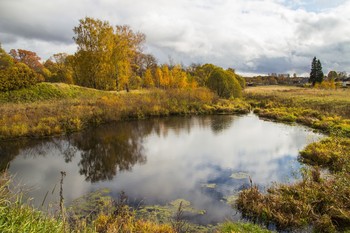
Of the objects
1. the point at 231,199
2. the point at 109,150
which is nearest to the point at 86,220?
the point at 231,199

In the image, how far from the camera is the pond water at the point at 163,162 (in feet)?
37.2

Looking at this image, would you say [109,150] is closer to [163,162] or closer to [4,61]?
[163,162]

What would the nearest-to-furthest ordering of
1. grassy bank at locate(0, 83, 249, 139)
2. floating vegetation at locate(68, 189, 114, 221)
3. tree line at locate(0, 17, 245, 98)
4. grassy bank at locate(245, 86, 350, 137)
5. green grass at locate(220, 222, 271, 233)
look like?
green grass at locate(220, 222, 271, 233)
floating vegetation at locate(68, 189, 114, 221)
grassy bank at locate(0, 83, 249, 139)
grassy bank at locate(245, 86, 350, 137)
tree line at locate(0, 17, 245, 98)

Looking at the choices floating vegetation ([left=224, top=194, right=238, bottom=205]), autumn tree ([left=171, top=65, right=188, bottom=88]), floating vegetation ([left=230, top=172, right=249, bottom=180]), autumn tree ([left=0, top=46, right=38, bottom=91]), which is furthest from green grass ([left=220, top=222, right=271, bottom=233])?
autumn tree ([left=171, top=65, right=188, bottom=88])

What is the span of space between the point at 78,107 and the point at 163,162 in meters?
14.5

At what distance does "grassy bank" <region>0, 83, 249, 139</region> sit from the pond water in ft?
4.96

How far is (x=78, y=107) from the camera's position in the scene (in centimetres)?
2639

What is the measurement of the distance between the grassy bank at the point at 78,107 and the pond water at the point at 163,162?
4.96 ft

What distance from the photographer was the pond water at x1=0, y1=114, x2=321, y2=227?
11336 mm

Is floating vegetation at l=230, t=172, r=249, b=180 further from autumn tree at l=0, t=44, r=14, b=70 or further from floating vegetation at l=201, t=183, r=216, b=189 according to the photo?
autumn tree at l=0, t=44, r=14, b=70

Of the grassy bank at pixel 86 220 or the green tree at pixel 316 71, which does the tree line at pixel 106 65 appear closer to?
the grassy bank at pixel 86 220

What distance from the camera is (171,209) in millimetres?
9883

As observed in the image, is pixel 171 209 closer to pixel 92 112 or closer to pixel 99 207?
pixel 99 207

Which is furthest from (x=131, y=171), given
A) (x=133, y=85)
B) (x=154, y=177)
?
(x=133, y=85)
